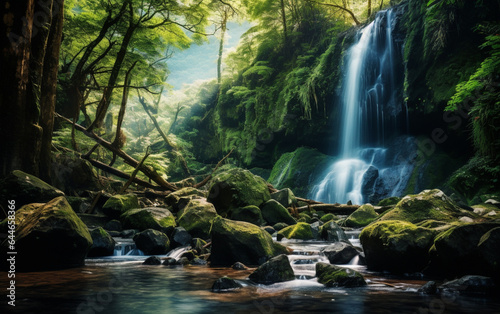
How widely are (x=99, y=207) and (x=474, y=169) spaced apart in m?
10.9

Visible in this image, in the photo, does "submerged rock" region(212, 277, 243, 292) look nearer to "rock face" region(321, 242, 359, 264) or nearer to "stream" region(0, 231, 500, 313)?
"stream" region(0, 231, 500, 313)

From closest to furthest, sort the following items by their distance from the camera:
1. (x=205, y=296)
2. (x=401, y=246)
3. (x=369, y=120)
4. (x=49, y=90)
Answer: (x=205, y=296), (x=401, y=246), (x=49, y=90), (x=369, y=120)

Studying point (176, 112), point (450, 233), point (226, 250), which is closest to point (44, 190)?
point (226, 250)

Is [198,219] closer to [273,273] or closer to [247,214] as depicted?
[247,214]

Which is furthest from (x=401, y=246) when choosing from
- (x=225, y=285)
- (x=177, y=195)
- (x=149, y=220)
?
(x=177, y=195)

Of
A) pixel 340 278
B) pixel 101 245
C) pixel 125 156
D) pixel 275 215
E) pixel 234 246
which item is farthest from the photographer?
pixel 125 156

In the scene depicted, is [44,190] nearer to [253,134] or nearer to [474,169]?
[474,169]

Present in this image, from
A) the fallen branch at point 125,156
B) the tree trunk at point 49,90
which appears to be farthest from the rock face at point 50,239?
the fallen branch at point 125,156

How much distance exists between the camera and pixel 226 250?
4.97m

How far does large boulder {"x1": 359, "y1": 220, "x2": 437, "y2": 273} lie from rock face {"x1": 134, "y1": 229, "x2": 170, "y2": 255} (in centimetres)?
378

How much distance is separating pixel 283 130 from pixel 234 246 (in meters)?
13.9

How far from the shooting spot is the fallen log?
1055cm

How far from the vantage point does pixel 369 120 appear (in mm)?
15484

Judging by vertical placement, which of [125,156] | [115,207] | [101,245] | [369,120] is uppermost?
[369,120]
